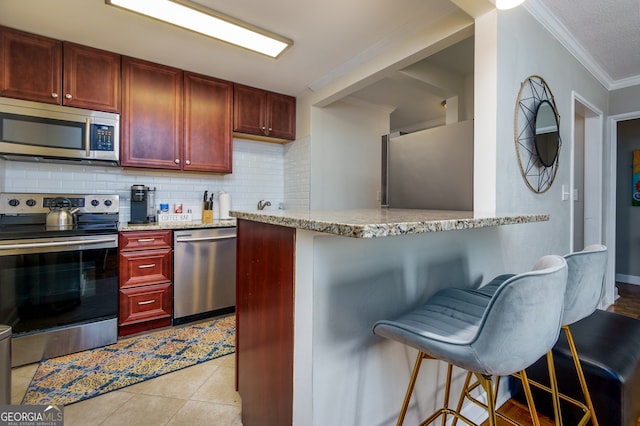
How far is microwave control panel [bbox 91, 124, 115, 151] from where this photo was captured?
2.41 m

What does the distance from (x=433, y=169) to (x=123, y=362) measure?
2.44 meters

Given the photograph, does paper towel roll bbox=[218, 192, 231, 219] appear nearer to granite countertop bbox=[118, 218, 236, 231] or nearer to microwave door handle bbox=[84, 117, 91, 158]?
granite countertop bbox=[118, 218, 236, 231]

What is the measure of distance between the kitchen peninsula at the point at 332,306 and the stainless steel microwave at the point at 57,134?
1.85 m

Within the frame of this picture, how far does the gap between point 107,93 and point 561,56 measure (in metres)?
3.56

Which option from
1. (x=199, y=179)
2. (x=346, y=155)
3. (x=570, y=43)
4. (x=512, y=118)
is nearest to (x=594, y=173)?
(x=570, y=43)

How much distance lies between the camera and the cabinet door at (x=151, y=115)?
2.57 meters

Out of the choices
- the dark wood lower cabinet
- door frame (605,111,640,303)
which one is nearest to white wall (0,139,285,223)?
the dark wood lower cabinet

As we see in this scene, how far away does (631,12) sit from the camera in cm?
204

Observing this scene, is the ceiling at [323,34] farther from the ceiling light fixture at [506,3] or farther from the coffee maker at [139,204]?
the coffee maker at [139,204]

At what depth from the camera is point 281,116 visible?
3.43 m

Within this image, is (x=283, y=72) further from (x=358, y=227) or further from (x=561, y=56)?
(x=358, y=227)

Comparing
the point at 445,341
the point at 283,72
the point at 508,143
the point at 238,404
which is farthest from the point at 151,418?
the point at 283,72

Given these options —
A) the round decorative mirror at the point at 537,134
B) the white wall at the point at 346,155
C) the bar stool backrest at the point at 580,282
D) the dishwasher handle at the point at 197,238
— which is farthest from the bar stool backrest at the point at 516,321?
the white wall at the point at 346,155

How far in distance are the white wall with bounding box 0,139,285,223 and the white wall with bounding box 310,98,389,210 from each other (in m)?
0.62
